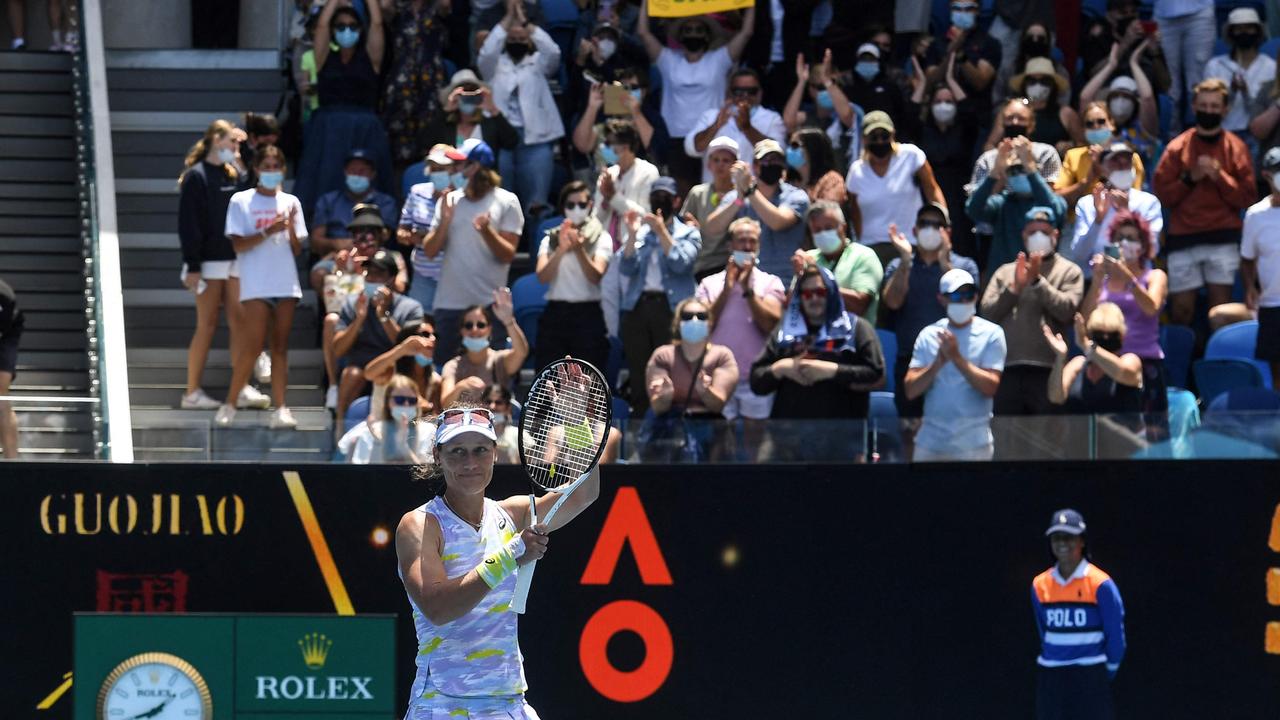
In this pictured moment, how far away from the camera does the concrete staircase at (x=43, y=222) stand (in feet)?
44.6

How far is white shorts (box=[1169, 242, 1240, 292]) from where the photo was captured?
13.1 meters

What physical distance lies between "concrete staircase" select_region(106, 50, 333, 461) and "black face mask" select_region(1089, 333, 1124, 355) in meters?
4.13

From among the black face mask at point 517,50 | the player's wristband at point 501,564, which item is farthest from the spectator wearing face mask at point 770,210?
the player's wristband at point 501,564

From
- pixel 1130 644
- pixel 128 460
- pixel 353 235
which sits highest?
pixel 353 235

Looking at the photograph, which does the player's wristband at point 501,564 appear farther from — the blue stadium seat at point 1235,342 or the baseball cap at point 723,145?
the blue stadium seat at point 1235,342

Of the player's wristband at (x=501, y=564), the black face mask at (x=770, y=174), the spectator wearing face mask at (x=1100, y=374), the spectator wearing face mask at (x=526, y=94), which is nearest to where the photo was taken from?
the player's wristband at (x=501, y=564)

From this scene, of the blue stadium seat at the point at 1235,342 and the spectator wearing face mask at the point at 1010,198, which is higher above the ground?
the spectator wearing face mask at the point at 1010,198

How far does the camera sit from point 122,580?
10891 mm

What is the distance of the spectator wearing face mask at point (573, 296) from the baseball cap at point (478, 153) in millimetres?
768

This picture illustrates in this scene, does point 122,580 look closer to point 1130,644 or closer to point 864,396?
point 864,396

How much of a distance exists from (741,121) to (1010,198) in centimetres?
189

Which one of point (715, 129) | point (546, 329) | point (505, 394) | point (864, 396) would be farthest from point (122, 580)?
point (715, 129)

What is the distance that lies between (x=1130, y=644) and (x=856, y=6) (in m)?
6.05

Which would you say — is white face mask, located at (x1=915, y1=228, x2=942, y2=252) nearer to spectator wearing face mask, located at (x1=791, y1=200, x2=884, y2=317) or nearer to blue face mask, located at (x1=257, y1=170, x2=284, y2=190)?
spectator wearing face mask, located at (x1=791, y1=200, x2=884, y2=317)
